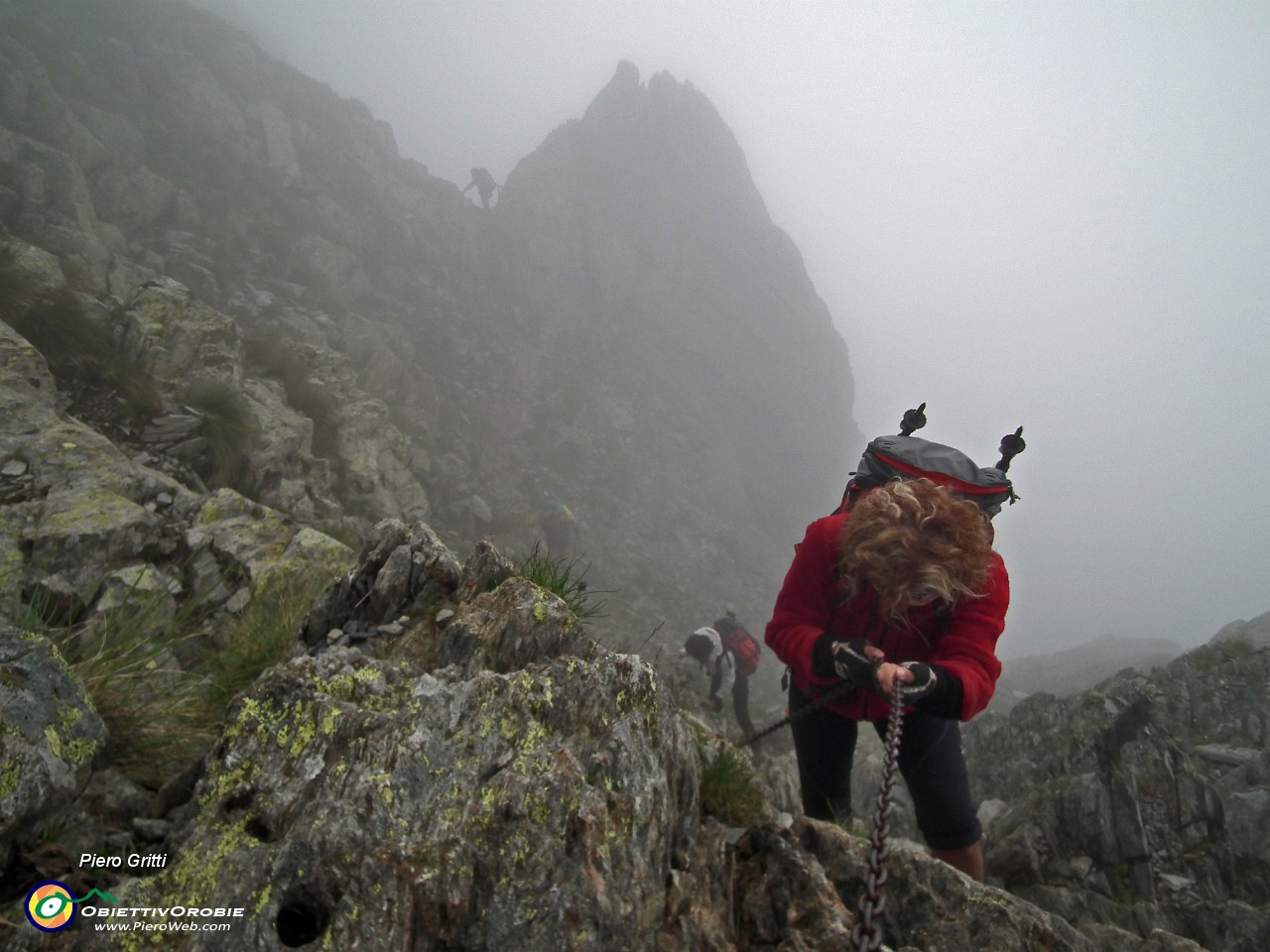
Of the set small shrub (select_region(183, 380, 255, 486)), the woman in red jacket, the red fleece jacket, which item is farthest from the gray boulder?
small shrub (select_region(183, 380, 255, 486))

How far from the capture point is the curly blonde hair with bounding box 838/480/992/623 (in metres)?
3.02

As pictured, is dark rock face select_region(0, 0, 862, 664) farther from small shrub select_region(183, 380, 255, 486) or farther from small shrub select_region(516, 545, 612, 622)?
small shrub select_region(516, 545, 612, 622)

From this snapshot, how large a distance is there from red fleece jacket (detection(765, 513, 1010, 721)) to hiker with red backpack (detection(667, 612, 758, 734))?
320 inches

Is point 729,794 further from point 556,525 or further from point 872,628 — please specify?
point 556,525

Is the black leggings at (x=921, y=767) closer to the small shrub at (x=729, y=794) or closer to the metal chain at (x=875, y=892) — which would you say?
the small shrub at (x=729, y=794)

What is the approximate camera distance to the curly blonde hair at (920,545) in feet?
9.90

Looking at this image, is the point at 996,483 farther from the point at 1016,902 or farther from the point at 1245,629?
the point at 1245,629

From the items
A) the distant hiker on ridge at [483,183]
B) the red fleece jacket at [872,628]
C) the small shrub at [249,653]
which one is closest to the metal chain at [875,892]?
the red fleece jacket at [872,628]

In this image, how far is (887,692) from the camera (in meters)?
2.71

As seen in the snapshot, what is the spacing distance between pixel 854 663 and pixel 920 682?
0.35m

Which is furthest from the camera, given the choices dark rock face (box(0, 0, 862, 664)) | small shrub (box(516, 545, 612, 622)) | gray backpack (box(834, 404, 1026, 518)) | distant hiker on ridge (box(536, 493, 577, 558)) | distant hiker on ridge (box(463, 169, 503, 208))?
distant hiker on ridge (box(463, 169, 503, 208))

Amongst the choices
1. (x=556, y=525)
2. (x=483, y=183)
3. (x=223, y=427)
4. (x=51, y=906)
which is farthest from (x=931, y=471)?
(x=483, y=183)

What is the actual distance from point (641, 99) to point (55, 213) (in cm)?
6364

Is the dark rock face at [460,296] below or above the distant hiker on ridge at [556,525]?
above
